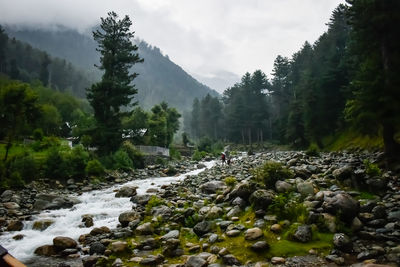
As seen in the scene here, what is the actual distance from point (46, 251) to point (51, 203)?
6908mm

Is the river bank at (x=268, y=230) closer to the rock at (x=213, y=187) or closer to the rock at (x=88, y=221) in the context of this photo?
the rock at (x=88, y=221)

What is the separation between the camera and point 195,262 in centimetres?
656

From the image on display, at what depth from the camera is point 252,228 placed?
7906mm

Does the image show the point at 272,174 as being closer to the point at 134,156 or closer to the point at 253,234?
the point at 253,234

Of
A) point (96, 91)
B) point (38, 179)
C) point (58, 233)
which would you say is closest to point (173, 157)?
point (96, 91)

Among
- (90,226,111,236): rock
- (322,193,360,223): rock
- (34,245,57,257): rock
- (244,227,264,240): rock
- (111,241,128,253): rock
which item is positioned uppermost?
(322,193,360,223): rock

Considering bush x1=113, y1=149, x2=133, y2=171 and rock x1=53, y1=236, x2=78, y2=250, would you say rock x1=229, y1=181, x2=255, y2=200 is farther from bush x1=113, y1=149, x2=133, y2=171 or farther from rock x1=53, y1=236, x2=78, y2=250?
bush x1=113, y1=149, x2=133, y2=171

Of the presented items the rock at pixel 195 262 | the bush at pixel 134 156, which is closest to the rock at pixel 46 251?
the rock at pixel 195 262

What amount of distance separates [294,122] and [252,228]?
4126 cm

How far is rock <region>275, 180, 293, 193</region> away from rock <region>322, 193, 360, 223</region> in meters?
2.10

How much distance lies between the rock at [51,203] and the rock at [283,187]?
11.5 meters

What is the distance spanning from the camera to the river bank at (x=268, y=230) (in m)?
6.64

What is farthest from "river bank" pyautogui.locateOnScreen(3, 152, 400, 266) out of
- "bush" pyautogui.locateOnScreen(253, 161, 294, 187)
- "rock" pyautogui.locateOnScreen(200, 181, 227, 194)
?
"rock" pyautogui.locateOnScreen(200, 181, 227, 194)

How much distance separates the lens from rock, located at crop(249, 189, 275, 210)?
9156mm
